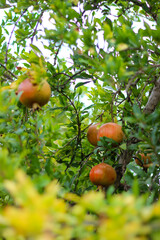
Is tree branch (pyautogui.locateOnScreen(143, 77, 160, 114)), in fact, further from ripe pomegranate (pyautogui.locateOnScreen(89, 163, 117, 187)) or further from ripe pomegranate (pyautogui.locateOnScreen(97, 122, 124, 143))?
ripe pomegranate (pyautogui.locateOnScreen(89, 163, 117, 187))

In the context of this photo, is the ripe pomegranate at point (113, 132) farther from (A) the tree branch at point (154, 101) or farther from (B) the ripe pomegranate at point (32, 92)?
(B) the ripe pomegranate at point (32, 92)

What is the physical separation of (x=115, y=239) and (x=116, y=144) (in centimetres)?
95

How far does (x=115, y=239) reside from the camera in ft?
1.25

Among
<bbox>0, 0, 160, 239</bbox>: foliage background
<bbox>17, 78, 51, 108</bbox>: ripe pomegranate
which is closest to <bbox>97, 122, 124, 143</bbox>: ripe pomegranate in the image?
<bbox>0, 0, 160, 239</bbox>: foliage background

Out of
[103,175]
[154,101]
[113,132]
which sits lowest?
[103,175]

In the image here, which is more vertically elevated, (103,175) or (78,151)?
(78,151)

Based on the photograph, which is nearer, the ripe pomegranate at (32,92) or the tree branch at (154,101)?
the ripe pomegranate at (32,92)

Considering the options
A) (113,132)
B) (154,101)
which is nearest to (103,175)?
(113,132)

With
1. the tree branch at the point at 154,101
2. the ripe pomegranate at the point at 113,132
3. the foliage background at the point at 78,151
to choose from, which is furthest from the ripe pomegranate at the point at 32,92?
the tree branch at the point at 154,101

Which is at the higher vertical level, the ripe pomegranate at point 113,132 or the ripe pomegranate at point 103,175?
the ripe pomegranate at point 113,132

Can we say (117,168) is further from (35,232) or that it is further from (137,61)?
(35,232)

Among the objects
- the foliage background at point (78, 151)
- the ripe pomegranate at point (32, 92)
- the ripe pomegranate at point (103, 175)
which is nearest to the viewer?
the foliage background at point (78, 151)

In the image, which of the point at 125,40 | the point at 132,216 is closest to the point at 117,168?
the point at 125,40

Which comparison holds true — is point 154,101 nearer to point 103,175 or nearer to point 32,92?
point 103,175
